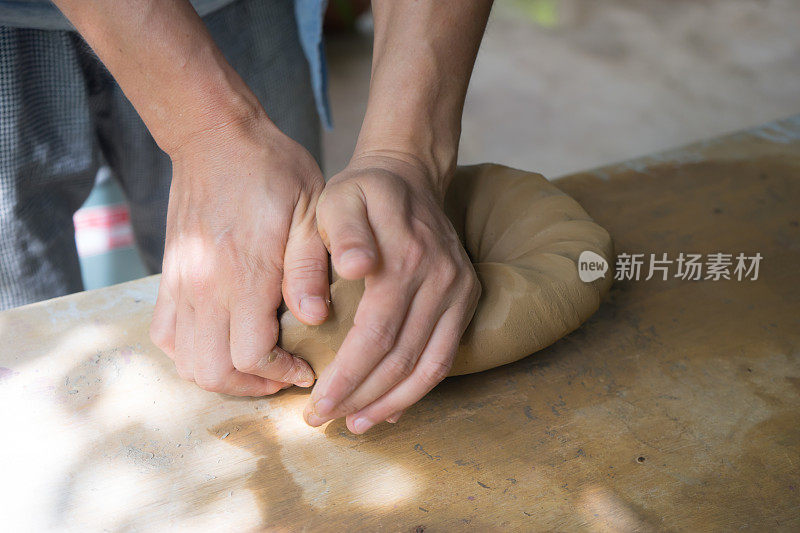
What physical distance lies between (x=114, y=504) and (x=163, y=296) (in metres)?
0.31

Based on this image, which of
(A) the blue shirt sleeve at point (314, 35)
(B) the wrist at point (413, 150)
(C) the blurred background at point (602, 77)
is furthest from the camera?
(C) the blurred background at point (602, 77)

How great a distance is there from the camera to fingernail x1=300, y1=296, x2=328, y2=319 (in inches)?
37.4

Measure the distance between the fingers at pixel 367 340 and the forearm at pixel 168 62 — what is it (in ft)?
1.25

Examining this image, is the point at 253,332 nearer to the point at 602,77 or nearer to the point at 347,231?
the point at 347,231

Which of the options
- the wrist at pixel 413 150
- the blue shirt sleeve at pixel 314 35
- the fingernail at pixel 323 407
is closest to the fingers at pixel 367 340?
the fingernail at pixel 323 407

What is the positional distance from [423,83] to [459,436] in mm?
585

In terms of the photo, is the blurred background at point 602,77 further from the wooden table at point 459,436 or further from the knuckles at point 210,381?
the knuckles at point 210,381

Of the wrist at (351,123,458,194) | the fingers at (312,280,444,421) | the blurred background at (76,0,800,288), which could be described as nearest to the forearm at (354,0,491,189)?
the wrist at (351,123,458,194)

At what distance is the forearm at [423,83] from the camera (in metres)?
1.12

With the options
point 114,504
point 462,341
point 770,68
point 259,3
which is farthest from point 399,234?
point 770,68

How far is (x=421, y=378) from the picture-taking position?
0.98 meters

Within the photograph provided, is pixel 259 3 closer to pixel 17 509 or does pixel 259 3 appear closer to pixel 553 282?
pixel 553 282

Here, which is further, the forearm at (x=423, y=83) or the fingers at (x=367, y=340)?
the forearm at (x=423, y=83)

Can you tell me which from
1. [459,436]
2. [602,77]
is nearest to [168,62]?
[459,436]
